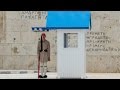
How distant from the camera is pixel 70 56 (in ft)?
57.4

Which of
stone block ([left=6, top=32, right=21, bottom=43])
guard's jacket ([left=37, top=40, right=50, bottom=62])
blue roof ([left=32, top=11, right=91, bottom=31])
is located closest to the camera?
blue roof ([left=32, top=11, right=91, bottom=31])

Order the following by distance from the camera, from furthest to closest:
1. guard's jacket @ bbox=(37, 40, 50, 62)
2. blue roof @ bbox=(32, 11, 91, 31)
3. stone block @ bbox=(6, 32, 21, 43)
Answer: stone block @ bbox=(6, 32, 21, 43), guard's jacket @ bbox=(37, 40, 50, 62), blue roof @ bbox=(32, 11, 91, 31)

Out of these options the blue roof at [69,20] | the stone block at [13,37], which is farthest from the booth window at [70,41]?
the stone block at [13,37]

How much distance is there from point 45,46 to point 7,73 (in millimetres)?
3660

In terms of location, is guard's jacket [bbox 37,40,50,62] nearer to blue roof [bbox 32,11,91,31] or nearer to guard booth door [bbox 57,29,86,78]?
guard booth door [bbox 57,29,86,78]

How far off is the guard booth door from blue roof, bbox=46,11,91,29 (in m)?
0.22

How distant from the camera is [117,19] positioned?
21.2 m

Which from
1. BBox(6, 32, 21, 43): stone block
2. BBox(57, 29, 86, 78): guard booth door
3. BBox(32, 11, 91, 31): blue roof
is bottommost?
BBox(57, 29, 86, 78): guard booth door

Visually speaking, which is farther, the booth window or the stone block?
the stone block

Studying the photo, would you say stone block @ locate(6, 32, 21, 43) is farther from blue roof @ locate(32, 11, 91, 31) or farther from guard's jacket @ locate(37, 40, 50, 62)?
guard's jacket @ locate(37, 40, 50, 62)

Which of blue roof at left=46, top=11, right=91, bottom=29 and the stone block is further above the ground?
blue roof at left=46, top=11, right=91, bottom=29

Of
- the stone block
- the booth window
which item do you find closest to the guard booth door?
the booth window

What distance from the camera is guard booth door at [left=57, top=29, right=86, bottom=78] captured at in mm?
17516
